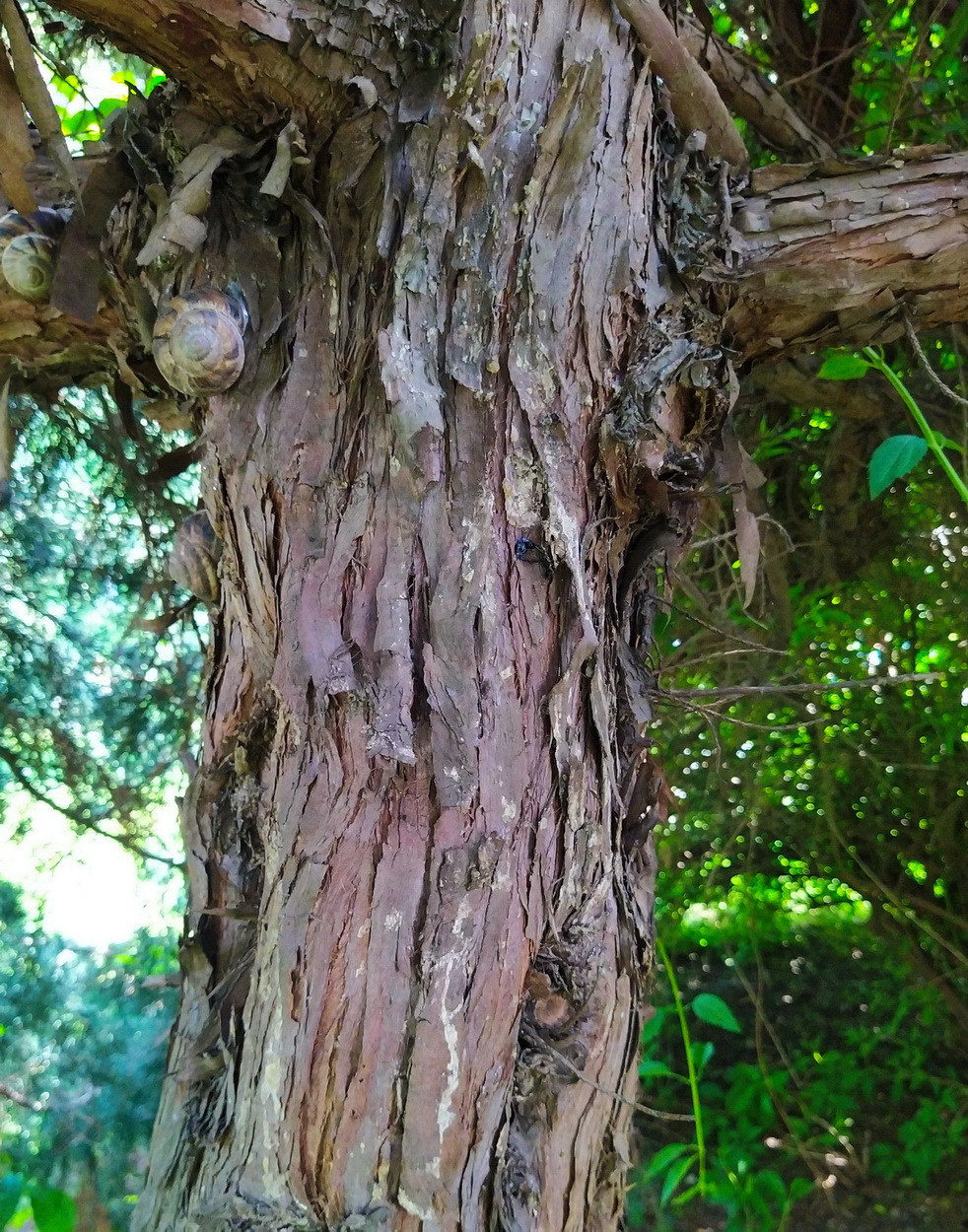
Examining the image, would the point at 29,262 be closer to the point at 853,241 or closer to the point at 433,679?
the point at 433,679

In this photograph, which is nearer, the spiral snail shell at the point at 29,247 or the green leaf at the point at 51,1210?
the spiral snail shell at the point at 29,247

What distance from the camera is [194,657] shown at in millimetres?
1394

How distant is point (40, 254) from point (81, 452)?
0.62 m

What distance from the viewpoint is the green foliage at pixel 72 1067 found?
1.11m

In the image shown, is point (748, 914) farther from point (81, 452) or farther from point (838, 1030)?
point (81, 452)

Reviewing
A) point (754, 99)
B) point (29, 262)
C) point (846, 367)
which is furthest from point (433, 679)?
point (754, 99)

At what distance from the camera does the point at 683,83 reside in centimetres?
74

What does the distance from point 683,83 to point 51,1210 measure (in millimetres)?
1455

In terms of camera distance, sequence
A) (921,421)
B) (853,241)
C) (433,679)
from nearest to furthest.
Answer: (433,679) → (853,241) → (921,421)

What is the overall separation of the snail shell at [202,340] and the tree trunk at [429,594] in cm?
2

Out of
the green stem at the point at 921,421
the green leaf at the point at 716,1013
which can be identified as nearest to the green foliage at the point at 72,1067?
the green leaf at the point at 716,1013

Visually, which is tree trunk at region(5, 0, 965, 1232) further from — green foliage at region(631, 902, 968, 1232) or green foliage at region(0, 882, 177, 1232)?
green foliage at region(631, 902, 968, 1232)

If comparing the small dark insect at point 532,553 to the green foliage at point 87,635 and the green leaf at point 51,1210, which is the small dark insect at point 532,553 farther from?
the green leaf at point 51,1210

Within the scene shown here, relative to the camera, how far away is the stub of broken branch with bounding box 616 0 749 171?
71 cm
